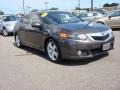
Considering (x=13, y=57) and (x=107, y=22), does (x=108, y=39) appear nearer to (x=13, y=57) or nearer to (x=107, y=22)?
(x=13, y=57)

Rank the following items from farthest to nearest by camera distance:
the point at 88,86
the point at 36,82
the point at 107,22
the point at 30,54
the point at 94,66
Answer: the point at 107,22, the point at 30,54, the point at 94,66, the point at 36,82, the point at 88,86

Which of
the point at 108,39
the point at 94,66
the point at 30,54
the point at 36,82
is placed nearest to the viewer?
the point at 36,82

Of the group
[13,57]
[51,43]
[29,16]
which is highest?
[29,16]

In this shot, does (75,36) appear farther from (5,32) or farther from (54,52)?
(5,32)

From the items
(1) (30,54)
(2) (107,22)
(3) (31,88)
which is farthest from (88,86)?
(2) (107,22)

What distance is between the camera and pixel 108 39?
7184mm

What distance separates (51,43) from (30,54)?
1.73 meters

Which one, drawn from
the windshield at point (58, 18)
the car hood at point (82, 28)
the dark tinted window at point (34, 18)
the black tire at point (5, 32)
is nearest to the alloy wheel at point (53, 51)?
the car hood at point (82, 28)

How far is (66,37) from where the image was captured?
6.83 meters

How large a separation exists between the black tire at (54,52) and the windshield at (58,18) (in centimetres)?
78

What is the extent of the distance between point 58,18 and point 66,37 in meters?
1.46

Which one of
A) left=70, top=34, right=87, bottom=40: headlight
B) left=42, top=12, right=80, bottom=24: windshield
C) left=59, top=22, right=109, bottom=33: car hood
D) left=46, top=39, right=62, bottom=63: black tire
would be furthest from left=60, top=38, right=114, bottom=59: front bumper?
left=42, top=12, right=80, bottom=24: windshield

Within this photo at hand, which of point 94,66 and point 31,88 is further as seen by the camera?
point 94,66

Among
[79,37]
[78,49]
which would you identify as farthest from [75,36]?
[78,49]
